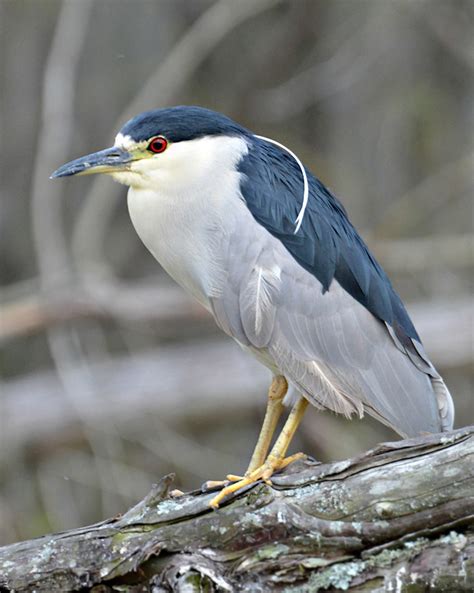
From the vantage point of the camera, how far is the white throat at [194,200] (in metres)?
3.15

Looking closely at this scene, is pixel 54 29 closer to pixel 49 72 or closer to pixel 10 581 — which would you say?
pixel 49 72

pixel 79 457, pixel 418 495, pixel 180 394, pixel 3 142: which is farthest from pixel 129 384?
pixel 418 495

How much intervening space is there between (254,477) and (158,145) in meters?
1.09

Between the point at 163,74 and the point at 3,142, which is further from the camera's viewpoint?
the point at 3,142

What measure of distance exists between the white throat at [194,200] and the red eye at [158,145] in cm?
2

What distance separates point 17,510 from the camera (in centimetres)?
670

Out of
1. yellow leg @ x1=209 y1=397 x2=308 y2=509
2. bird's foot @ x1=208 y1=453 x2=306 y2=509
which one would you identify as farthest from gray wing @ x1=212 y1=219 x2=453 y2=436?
bird's foot @ x1=208 y1=453 x2=306 y2=509

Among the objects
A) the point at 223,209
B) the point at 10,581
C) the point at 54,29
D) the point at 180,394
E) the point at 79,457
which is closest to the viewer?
the point at 10,581

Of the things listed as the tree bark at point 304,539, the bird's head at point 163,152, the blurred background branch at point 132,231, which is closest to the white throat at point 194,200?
the bird's head at point 163,152

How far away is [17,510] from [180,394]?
1.55 m

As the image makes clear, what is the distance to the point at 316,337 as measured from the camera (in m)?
3.23

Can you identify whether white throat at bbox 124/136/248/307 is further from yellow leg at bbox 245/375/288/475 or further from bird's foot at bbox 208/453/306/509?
bird's foot at bbox 208/453/306/509

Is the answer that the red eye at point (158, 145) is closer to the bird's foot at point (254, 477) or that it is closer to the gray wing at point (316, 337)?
the gray wing at point (316, 337)

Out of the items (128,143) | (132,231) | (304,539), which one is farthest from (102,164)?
(132,231)
